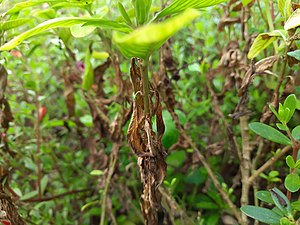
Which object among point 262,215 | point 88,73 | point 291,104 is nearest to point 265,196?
point 262,215

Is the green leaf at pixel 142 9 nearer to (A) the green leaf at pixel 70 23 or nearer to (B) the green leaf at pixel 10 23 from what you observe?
(A) the green leaf at pixel 70 23

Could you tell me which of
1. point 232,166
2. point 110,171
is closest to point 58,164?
point 110,171

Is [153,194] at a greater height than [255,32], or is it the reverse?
[255,32]

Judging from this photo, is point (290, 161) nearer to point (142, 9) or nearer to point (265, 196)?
point (265, 196)

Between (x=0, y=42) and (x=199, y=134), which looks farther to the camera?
(x=199, y=134)

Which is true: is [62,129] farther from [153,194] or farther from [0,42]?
[153,194]

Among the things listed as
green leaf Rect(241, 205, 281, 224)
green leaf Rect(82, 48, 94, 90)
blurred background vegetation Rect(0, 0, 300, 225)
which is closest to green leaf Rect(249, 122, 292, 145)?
green leaf Rect(241, 205, 281, 224)

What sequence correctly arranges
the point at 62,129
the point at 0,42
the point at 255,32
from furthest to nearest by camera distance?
the point at 62,129
the point at 255,32
the point at 0,42
